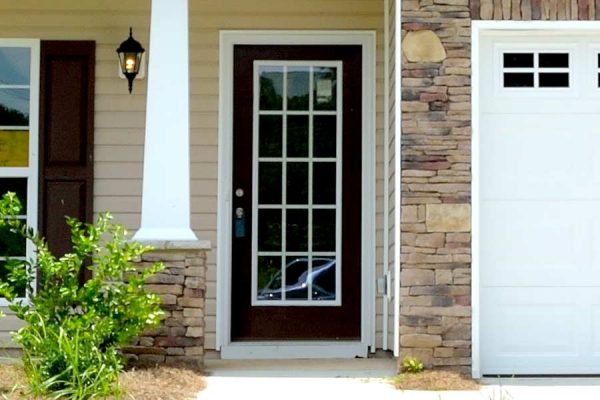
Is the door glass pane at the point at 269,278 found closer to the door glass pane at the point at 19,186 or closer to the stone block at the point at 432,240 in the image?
the stone block at the point at 432,240

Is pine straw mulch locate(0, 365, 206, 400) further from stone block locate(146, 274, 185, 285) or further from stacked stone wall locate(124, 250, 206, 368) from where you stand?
stone block locate(146, 274, 185, 285)

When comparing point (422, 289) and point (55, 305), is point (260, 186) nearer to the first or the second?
point (422, 289)

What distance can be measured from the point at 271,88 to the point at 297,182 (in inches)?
27.4

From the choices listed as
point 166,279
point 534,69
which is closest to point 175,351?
point 166,279

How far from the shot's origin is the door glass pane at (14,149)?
7012 mm

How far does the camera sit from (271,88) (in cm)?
705

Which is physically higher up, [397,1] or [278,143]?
[397,1]

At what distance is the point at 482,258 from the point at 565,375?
2.83 ft

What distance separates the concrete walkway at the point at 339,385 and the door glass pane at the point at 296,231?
1.02m

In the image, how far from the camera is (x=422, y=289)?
565cm

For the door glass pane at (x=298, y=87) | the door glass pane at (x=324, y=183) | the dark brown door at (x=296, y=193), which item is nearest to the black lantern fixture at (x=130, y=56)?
the dark brown door at (x=296, y=193)

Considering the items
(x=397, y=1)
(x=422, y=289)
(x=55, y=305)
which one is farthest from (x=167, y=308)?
Result: (x=397, y=1)

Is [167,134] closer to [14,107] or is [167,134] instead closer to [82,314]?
[82,314]

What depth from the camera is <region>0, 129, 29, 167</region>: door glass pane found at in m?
7.01
